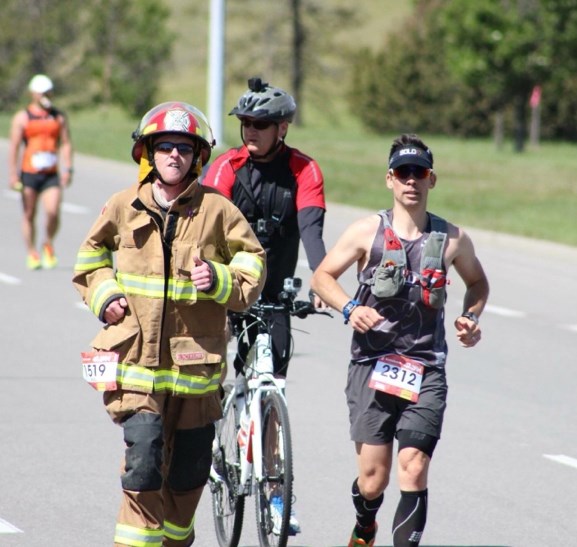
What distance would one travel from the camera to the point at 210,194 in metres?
5.46

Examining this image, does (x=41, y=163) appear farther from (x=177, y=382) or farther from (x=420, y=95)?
(x=420, y=95)

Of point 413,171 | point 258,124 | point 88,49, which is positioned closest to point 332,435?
point 258,124

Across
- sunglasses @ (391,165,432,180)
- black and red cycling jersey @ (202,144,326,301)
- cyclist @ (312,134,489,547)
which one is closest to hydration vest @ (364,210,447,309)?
cyclist @ (312,134,489,547)

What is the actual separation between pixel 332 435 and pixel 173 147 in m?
3.76

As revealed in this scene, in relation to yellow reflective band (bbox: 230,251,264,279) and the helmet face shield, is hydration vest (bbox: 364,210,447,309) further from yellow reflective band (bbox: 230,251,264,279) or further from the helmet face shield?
the helmet face shield

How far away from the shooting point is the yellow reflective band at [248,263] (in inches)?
214

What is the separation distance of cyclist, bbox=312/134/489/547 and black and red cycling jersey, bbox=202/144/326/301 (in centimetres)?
90

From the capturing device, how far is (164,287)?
5.30m

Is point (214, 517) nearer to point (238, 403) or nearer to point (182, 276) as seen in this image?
point (238, 403)

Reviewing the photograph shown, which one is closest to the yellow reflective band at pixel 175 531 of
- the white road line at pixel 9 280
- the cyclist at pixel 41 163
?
the white road line at pixel 9 280

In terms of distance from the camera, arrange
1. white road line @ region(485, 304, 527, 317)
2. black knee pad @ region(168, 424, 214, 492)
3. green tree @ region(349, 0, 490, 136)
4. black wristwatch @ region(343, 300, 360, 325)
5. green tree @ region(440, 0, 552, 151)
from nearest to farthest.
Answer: black knee pad @ region(168, 424, 214, 492)
black wristwatch @ region(343, 300, 360, 325)
white road line @ region(485, 304, 527, 317)
green tree @ region(440, 0, 552, 151)
green tree @ region(349, 0, 490, 136)

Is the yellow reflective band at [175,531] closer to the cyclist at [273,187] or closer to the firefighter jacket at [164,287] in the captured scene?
the firefighter jacket at [164,287]

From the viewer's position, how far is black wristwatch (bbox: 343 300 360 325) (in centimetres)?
587

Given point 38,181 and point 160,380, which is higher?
point 160,380
